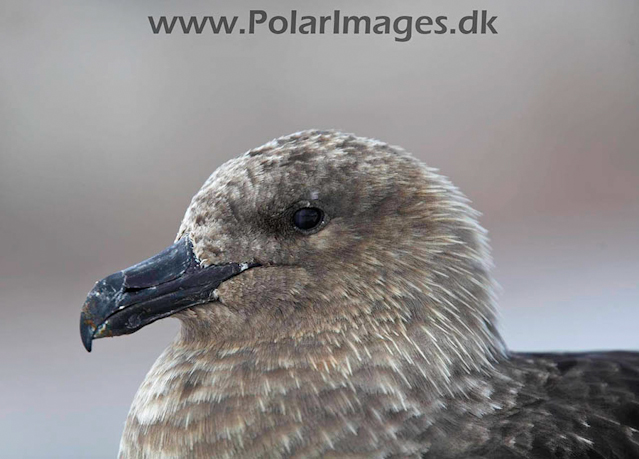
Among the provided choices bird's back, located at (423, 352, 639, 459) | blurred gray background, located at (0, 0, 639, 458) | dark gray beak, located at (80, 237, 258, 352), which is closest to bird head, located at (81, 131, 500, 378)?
dark gray beak, located at (80, 237, 258, 352)

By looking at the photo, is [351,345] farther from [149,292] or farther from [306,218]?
[149,292]

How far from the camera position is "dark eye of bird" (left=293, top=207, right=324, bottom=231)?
2.20 metres

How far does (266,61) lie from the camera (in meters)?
6.84

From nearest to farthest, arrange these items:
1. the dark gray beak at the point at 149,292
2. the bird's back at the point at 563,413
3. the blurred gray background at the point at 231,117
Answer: the bird's back at the point at 563,413
the dark gray beak at the point at 149,292
the blurred gray background at the point at 231,117

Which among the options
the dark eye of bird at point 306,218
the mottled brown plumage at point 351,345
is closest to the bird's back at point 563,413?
the mottled brown plumage at point 351,345

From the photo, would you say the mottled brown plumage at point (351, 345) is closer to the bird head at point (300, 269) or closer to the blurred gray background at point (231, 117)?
the bird head at point (300, 269)

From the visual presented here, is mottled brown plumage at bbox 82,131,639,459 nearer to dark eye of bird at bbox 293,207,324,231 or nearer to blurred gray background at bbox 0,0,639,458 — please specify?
dark eye of bird at bbox 293,207,324,231

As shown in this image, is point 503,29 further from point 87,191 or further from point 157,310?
point 157,310

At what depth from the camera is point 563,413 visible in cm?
209

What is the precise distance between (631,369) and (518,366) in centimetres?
33

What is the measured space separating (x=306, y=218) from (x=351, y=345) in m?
0.36

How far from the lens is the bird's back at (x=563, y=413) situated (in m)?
1.97

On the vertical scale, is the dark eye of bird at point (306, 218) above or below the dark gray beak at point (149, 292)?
above

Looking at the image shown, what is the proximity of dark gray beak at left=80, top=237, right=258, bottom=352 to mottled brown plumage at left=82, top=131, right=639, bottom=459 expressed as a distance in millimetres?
32
